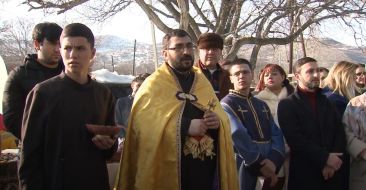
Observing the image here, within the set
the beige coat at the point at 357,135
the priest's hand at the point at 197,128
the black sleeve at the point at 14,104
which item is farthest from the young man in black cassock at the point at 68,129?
the beige coat at the point at 357,135

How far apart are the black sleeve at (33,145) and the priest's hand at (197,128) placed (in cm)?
117

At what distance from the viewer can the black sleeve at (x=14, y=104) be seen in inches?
131

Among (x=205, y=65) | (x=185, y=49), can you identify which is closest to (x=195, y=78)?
(x=185, y=49)

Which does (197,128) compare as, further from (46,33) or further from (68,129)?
(46,33)

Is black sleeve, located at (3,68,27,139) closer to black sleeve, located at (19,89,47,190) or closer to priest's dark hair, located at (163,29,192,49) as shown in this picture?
black sleeve, located at (19,89,47,190)

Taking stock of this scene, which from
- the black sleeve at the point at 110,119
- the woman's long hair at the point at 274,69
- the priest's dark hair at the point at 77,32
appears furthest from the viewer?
the woman's long hair at the point at 274,69

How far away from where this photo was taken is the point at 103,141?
3035 millimetres

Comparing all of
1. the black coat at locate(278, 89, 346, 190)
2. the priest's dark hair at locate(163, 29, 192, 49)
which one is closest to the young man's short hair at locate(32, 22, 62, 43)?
the priest's dark hair at locate(163, 29, 192, 49)

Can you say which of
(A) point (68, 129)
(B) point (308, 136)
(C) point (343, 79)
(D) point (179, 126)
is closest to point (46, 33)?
(A) point (68, 129)

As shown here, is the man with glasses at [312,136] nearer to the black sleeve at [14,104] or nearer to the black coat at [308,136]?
the black coat at [308,136]

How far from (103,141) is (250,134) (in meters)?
1.66

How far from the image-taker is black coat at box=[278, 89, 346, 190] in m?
4.33

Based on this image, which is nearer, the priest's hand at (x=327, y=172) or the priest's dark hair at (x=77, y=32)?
the priest's dark hair at (x=77, y=32)

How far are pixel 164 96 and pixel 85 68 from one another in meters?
0.85
